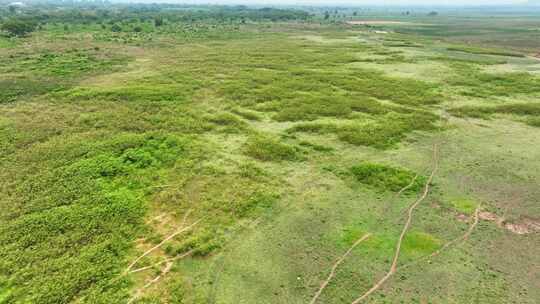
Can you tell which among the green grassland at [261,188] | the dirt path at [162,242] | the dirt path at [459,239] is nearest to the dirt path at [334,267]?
the green grassland at [261,188]

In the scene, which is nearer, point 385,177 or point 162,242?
point 162,242

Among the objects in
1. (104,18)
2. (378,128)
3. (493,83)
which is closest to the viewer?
(378,128)

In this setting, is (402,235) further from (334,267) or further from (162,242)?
(162,242)

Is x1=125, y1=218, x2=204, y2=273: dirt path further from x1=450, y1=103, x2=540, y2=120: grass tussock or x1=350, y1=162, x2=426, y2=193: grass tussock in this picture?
x1=450, y1=103, x2=540, y2=120: grass tussock

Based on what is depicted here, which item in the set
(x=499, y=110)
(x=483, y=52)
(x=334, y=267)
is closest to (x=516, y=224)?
(x=334, y=267)

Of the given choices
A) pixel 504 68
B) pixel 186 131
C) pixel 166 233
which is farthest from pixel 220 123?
pixel 504 68

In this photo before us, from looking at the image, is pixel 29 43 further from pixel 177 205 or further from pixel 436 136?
pixel 436 136
